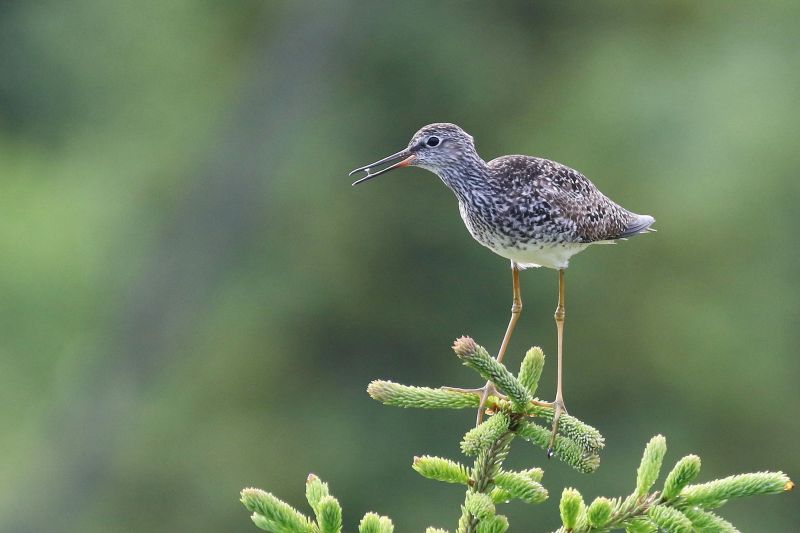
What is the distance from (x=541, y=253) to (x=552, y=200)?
0.22 meters

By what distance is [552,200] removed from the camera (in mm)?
4902

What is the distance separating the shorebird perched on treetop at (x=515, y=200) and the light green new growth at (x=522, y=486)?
1.07 m

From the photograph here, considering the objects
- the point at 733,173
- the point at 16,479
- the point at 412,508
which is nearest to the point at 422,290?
the point at 412,508

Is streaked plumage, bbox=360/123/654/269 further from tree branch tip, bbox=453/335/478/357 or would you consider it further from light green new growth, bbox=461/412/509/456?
tree branch tip, bbox=453/335/478/357

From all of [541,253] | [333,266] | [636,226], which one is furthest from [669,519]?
[333,266]

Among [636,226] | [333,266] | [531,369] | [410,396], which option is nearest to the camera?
[410,396]

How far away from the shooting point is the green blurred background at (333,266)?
51.8 ft

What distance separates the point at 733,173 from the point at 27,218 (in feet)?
30.7

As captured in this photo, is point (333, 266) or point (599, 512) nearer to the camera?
point (599, 512)

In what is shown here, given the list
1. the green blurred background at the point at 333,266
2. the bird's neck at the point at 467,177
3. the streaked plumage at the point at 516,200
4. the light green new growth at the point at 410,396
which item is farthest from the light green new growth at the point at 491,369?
the green blurred background at the point at 333,266

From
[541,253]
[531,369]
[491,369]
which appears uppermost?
[541,253]

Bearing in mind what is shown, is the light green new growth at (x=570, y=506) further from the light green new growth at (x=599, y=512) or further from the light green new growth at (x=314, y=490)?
the light green new growth at (x=314, y=490)

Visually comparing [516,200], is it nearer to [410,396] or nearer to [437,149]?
[437,149]

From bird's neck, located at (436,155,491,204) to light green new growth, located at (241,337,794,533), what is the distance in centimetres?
128
